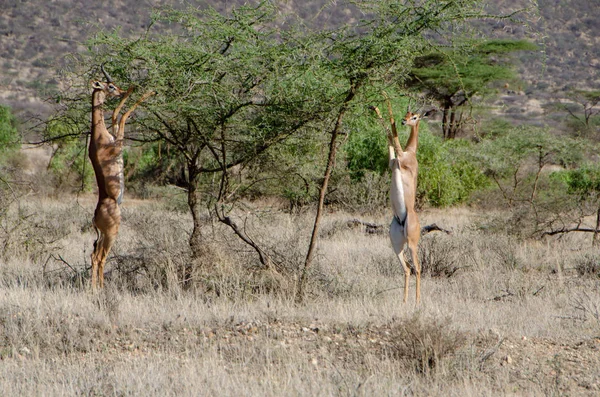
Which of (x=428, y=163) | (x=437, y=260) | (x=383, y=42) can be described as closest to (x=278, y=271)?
(x=437, y=260)

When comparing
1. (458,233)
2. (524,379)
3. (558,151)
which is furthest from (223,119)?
(558,151)

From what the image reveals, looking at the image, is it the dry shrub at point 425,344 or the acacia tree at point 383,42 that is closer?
the dry shrub at point 425,344

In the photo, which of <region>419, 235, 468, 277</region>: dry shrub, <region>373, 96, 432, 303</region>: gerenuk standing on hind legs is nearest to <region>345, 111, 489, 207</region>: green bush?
<region>419, 235, 468, 277</region>: dry shrub

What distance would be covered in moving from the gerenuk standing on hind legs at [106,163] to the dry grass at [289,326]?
58cm

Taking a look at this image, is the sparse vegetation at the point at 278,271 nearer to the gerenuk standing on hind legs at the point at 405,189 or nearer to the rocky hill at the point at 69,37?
the gerenuk standing on hind legs at the point at 405,189

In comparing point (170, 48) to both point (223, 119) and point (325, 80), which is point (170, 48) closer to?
point (223, 119)

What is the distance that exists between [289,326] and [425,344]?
4.84 ft

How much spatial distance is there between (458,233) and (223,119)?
7238mm

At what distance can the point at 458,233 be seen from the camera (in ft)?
46.7

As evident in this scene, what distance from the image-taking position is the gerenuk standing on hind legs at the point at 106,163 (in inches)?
309

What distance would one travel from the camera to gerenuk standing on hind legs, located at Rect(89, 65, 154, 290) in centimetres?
785

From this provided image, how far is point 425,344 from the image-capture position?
6.04m

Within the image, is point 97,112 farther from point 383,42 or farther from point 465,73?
point 465,73

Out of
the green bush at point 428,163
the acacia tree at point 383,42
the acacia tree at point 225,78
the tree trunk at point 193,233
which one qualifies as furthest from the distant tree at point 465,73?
the acacia tree at point 383,42
